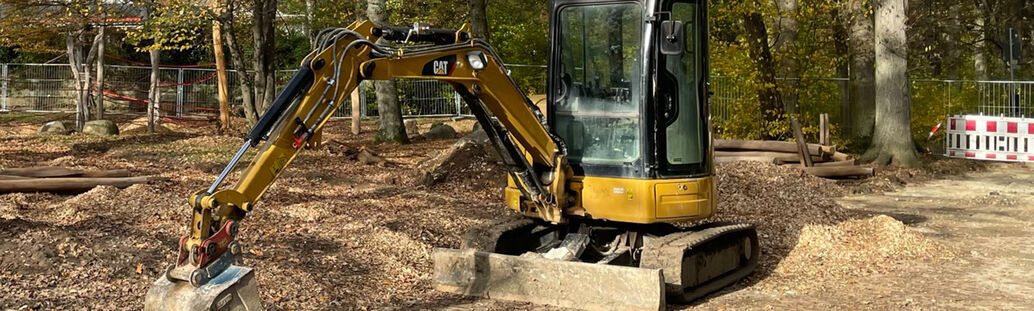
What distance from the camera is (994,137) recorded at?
63.4ft

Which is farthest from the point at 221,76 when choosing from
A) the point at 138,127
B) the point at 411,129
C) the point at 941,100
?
the point at 941,100

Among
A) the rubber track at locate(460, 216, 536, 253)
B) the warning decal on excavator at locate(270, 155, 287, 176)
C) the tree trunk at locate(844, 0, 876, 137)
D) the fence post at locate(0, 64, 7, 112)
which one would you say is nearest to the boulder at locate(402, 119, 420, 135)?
the tree trunk at locate(844, 0, 876, 137)

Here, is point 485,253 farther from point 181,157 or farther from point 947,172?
point 947,172

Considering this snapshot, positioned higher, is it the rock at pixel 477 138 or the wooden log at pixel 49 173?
the rock at pixel 477 138

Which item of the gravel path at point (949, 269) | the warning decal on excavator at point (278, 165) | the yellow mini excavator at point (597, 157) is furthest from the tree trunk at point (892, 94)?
the warning decal on excavator at point (278, 165)

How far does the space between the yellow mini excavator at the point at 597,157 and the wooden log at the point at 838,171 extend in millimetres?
8651

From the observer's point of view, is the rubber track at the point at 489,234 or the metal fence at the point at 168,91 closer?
the rubber track at the point at 489,234

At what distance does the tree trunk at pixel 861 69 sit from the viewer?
72.0ft

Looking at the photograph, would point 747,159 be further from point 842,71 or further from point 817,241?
point 842,71

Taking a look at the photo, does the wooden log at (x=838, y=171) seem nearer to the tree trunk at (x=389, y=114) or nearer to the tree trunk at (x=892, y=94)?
the tree trunk at (x=892, y=94)

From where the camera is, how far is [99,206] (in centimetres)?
1187

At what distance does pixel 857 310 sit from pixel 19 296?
5960 mm

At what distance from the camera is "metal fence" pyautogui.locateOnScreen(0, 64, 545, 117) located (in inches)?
1155

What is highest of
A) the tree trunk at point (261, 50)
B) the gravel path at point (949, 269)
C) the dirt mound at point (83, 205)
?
the tree trunk at point (261, 50)
